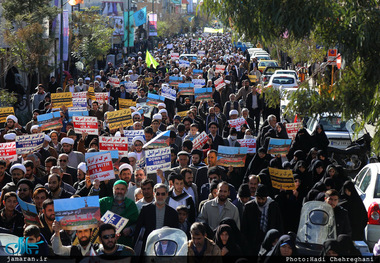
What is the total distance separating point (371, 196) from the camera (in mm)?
10430

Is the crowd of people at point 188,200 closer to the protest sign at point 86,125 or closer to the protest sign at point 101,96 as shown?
the protest sign at point 86,125

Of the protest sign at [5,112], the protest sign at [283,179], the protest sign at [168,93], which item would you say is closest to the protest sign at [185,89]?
the protest sign at [168,93]

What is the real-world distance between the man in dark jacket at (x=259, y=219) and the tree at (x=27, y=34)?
16680 mm

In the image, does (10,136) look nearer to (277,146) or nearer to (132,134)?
(132,134)

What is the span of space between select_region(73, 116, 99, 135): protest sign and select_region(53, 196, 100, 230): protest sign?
6.72 metres

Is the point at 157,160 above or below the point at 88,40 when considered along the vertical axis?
above

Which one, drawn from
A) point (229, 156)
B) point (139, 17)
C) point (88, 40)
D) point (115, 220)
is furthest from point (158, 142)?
point (139, 17)

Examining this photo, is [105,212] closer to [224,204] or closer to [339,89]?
[224,204]

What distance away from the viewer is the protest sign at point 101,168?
1022 cm

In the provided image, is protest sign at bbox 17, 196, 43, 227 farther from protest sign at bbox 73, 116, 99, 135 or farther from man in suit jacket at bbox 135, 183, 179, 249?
protest sign at bbox 73, 116, 99, 135

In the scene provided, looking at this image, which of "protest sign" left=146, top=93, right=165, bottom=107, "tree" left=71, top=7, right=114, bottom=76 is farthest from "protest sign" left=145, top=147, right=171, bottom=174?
"tree" left=71, top=7, right=114, bottom=76

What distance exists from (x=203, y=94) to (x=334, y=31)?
39.2 feet

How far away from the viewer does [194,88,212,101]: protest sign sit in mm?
20312

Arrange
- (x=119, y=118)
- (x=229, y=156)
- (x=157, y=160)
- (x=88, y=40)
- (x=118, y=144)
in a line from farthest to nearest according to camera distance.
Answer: (x=88, y=40)
(x=119, y=118)
(x=118, y=144)
(x=229, y=156)
(x=157, y=160)
